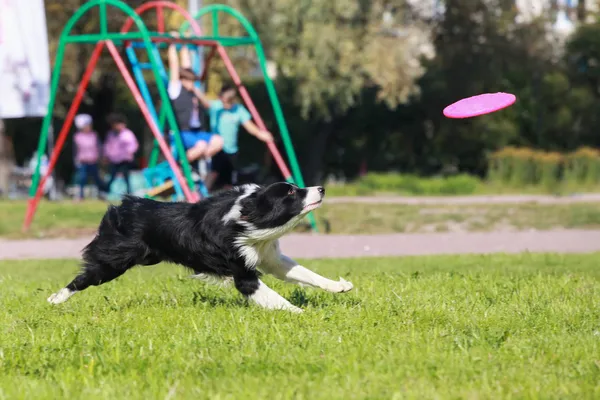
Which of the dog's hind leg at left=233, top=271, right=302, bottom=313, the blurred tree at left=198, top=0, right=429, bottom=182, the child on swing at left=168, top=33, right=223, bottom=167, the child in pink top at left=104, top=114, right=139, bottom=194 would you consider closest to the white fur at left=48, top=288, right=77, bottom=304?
the dog's hind leg at left=233, top=271, right=302, bottom=313

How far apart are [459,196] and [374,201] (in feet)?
8.28

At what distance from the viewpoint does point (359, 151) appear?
28.8 m

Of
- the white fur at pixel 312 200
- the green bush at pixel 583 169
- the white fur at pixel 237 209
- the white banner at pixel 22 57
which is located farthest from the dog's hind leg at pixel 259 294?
the green bush at pixel 583 169

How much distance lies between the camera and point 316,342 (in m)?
5.56

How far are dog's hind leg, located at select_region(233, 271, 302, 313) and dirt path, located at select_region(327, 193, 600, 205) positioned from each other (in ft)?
38.5

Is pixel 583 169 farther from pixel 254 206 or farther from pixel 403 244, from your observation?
pixel 254 206

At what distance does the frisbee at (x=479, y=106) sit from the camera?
8156mm

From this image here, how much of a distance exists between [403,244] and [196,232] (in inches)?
238

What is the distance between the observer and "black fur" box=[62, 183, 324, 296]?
22.0 ft

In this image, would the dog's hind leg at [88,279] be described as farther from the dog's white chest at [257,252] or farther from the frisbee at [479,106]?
the frisbee at [479,106]

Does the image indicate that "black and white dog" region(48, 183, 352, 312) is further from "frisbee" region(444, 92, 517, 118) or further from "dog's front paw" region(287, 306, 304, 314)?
"frisbee" region(444, 92, 517, 118)

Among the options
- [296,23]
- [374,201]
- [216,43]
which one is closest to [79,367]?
[216,43]

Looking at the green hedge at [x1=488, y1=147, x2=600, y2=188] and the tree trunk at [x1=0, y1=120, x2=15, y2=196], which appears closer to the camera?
the green hedge at [x1=488, y1=147, x2=600, y2=188]

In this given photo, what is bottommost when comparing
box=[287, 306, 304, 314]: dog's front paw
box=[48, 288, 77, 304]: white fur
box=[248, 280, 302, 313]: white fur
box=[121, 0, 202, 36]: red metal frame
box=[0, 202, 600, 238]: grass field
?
box=[0, 202, 600, 238]: grass field
